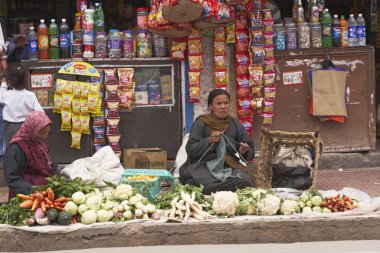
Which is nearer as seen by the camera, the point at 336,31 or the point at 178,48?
the point at 178,48

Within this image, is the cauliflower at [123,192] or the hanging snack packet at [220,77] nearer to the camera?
the cauliflower at [123,192]

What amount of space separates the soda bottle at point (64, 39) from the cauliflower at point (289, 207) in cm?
357

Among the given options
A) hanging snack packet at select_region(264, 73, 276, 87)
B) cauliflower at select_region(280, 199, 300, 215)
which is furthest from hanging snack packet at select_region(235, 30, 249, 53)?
cauliflower at select_region(280, 199, 300, 215)

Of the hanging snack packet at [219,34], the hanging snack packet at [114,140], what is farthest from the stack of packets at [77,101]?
the hanging snack packet at [219,34]

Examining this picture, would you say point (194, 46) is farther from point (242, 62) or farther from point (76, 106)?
point (76, 106)

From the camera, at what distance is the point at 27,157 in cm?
656

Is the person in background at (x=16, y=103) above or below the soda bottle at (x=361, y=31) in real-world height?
below

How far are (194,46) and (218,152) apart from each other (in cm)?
166

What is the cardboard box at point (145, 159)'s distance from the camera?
879cm

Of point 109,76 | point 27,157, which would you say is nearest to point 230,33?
point 109,76

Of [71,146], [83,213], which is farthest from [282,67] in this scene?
[83,213]

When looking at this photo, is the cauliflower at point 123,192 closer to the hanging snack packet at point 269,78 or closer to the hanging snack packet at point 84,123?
the hanging snack packet at point 84,123

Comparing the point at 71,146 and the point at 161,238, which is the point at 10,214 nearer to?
the point at 161,238

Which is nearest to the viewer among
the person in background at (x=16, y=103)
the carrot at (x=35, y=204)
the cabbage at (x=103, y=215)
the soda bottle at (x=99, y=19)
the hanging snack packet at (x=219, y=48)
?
the carrot at (x=35, y=204)
